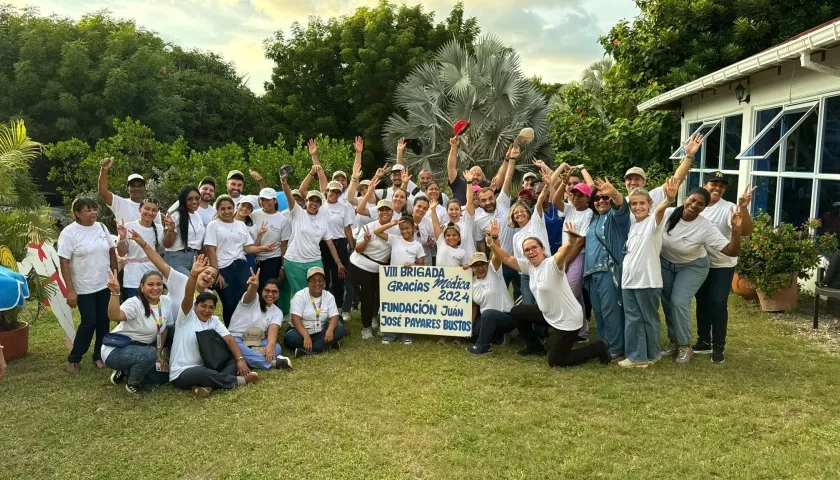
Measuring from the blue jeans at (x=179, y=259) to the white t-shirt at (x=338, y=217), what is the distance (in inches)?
69.4

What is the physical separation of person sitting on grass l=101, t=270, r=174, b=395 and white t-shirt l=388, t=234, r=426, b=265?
2612 mm

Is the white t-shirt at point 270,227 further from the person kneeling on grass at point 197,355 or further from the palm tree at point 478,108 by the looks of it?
the palm tree at point 478,108

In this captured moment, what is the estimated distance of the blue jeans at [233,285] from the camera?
6617 millimetres

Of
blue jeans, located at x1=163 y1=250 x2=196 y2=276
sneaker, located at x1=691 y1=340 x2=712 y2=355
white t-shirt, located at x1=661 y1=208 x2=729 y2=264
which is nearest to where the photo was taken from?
white t-shirt, located at x1=661 y1=208 x2=729 y2=264

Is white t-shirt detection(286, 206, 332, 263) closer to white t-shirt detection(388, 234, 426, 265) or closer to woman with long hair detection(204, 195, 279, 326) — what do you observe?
woman with long hair detection(204, 195, 279, 326)

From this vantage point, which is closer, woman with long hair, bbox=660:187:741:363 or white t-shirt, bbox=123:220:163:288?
woman with long hair, bbox=660:187:741:363

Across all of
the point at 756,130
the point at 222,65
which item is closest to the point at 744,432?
the point at 756,130

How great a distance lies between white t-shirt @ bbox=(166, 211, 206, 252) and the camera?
6.40 meters

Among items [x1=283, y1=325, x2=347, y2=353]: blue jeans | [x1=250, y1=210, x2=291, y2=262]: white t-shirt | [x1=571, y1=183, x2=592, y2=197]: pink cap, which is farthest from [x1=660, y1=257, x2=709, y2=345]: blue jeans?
[x1=250, y1=210, x2=291, y2=262]: white t-shirt

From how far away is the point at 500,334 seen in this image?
6.68 metres

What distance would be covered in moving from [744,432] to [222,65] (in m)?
29.1

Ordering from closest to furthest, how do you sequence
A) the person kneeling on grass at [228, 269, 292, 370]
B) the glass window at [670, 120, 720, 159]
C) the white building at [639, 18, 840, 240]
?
the person kneeling on grass at [228, 269, 292, 370] → the white building at [639, 18, 840, 240] → the glass window at [670, 120, 720, 159]

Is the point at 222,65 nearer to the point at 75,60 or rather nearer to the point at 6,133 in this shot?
the point at 75,60

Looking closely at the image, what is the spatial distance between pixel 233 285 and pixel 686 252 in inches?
190
